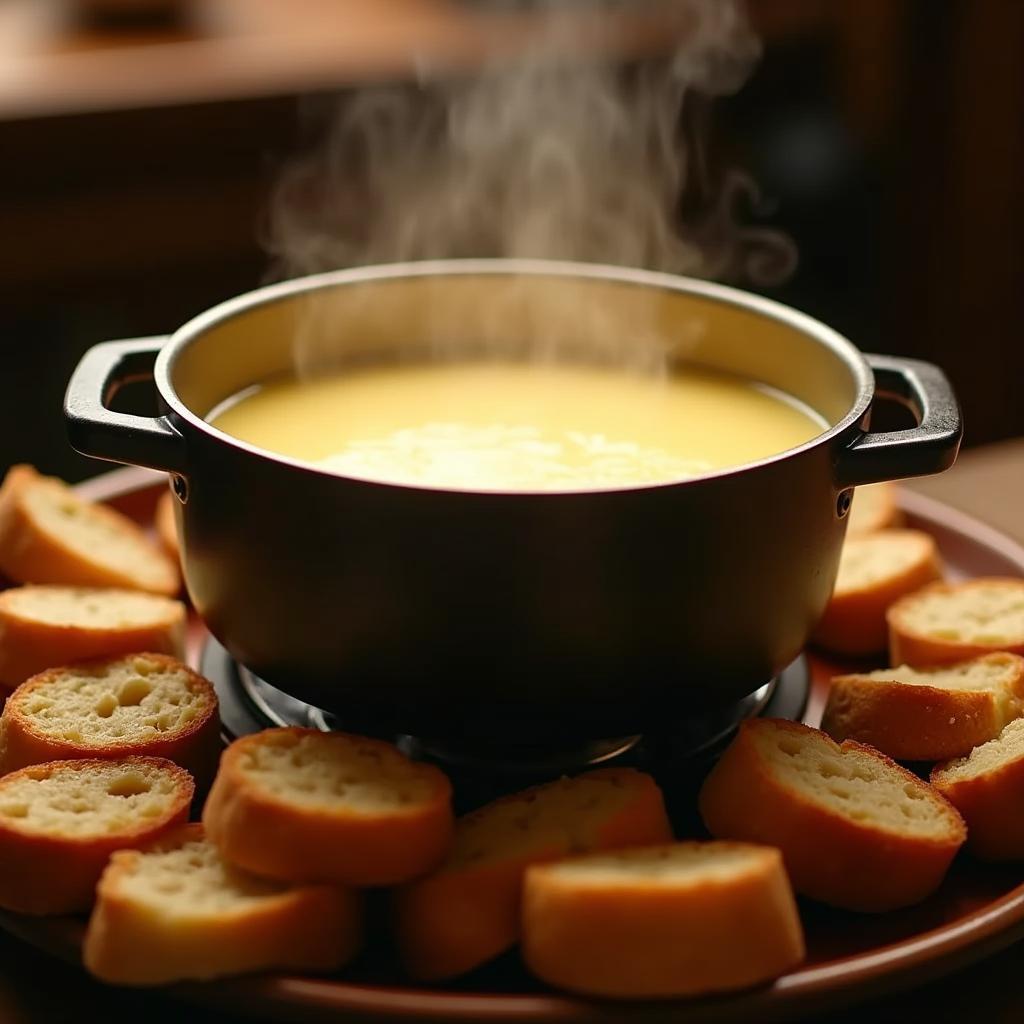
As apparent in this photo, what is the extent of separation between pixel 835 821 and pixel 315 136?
7.20ft

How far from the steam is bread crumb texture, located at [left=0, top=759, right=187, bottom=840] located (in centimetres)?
155

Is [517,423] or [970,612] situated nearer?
[970,612]

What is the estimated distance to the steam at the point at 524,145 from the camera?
2.64 m

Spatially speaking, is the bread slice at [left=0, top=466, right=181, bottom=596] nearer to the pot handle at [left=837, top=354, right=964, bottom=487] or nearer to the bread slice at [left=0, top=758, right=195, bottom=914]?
the bread slice at [left=0, top=758, right=195, bottom=914]

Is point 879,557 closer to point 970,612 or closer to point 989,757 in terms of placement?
point 970,612

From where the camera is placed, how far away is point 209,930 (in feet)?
2.70

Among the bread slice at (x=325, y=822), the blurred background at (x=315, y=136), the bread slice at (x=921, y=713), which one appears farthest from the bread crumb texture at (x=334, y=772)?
the blurred background at (x=315, y=136)

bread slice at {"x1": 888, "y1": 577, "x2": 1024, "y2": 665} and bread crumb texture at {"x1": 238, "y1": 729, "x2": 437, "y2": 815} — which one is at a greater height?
bread crumb texture at {"x1": 238, "y1": 729, "x2": 437, "y2": 815}

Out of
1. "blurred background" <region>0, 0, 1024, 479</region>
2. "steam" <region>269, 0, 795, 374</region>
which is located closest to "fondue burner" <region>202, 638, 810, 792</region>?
"steam" <region>269, 0, 795, 374</region>

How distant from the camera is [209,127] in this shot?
108 inches

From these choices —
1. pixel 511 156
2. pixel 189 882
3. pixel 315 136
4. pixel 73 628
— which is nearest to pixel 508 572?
pixel 189 882

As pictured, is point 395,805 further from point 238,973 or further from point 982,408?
point 982,408

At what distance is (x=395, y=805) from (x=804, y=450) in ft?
1.10

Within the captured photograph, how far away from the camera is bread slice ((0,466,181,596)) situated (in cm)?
128
